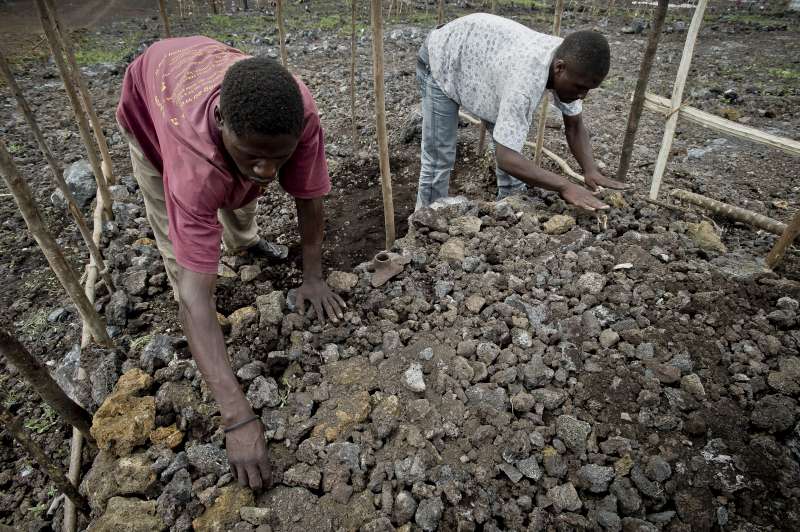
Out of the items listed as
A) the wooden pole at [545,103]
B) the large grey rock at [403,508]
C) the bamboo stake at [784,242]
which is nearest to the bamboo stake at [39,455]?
the large grey rock at [403,508]

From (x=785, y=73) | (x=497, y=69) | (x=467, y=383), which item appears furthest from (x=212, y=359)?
(x=785, y=73)

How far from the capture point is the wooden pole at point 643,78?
2637mm

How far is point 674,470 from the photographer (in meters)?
1.63

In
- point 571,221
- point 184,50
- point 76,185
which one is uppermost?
point 184,50

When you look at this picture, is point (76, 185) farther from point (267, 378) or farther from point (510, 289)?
point (510, 289)

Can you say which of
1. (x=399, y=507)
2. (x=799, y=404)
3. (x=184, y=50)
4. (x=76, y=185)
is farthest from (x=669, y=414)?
(x=76, y=185)

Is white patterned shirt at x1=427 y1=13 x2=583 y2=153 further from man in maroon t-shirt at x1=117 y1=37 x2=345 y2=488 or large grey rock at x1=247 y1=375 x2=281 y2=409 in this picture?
large grey rock at x1=247 y1=375 x2=281 y2=409

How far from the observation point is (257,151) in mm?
1470

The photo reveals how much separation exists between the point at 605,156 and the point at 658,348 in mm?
3088

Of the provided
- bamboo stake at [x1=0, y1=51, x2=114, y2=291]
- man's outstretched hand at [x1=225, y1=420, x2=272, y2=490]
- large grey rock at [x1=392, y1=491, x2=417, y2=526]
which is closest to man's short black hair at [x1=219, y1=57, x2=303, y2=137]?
man's outstretched hand at [x1=225, y1=420, x2=272, y2=490]

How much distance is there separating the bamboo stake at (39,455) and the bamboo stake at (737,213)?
3665mm

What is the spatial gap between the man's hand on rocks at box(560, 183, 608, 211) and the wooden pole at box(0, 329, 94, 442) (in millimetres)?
2665

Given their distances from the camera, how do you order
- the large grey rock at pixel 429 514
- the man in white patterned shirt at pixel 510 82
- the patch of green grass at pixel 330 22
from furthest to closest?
the patch of green grass at pixel 330 22
the man in white patterned shirt at pixel 510 82
the large grey rock at pixel 429 514

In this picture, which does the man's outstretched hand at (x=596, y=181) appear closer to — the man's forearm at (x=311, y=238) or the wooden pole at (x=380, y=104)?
the wooden pole at (x=380, y=104)
